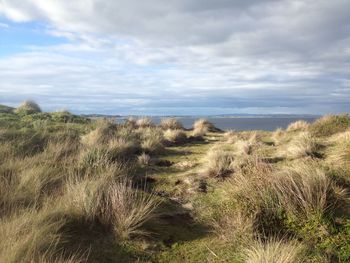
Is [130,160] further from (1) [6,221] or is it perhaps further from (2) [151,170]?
(1) [6,221]

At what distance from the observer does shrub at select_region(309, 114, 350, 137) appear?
55.5 ft

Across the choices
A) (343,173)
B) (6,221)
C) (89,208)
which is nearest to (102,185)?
(89,208)

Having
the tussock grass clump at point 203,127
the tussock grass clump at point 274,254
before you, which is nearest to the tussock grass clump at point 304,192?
the tussock grass clump at point 274,254

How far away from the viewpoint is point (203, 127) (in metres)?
22.9

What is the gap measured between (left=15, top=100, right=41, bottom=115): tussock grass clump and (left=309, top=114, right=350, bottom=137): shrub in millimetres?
15966

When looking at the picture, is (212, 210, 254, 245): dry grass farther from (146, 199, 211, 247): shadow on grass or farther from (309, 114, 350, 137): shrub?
(309, 114, 350, 137): shrub

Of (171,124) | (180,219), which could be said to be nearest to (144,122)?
(171,124)

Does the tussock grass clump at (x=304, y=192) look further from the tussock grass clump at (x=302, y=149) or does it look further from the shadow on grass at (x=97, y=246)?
the tussock grass clump at (x=302, y=149)

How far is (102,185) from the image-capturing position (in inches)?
264

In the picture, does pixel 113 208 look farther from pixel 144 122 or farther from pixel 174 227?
pixel 144 122

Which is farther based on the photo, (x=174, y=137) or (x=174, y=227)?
(x=174, y=137)

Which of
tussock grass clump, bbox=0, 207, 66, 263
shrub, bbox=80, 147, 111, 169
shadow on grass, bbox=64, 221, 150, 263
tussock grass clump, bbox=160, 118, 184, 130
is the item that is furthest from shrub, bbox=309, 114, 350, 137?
tussock grass clump, bbox=0, 207, 66, 263

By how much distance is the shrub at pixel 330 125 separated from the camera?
666 inches

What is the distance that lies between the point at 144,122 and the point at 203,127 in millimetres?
3283
